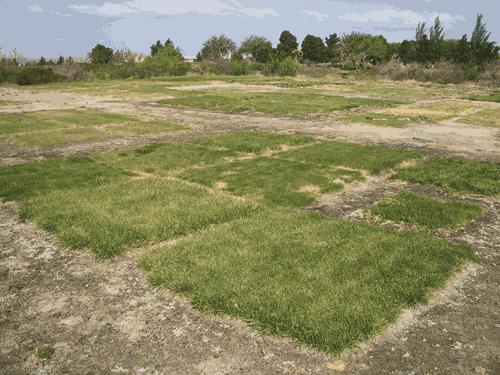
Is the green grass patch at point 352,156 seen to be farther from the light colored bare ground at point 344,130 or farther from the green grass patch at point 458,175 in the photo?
the light colored bare ground at point 344,130

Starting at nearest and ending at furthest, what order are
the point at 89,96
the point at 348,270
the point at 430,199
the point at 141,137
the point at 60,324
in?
1. the point at 60,324
2. the point at 348,270
3. the point at 430,199
4. the point at 141,137
5. the point at 89,96

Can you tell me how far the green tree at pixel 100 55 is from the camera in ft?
250

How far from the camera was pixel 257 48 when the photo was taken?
96.2 meters

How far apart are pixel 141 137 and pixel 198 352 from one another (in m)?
14.3

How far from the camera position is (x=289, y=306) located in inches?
216

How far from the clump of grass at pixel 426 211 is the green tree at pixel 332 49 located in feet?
272

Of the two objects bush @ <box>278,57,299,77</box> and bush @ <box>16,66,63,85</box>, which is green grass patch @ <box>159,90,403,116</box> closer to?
bush @ <box>16,66,63,85</box>

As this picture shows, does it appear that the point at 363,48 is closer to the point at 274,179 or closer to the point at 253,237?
the point at 274,179

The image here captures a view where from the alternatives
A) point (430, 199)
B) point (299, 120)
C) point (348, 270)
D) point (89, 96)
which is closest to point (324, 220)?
point (348, 270)

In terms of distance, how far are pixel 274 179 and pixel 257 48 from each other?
8988cm

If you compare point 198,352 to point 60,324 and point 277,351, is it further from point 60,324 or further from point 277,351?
point 60,324

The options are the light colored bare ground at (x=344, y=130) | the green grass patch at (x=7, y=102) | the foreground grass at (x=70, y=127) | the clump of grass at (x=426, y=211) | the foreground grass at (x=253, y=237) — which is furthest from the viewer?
the green grass patch at (x=7, y=102)

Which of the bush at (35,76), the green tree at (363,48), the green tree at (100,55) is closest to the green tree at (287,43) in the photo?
the green tree at (363,48)

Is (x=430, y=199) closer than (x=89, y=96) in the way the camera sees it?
Yes
